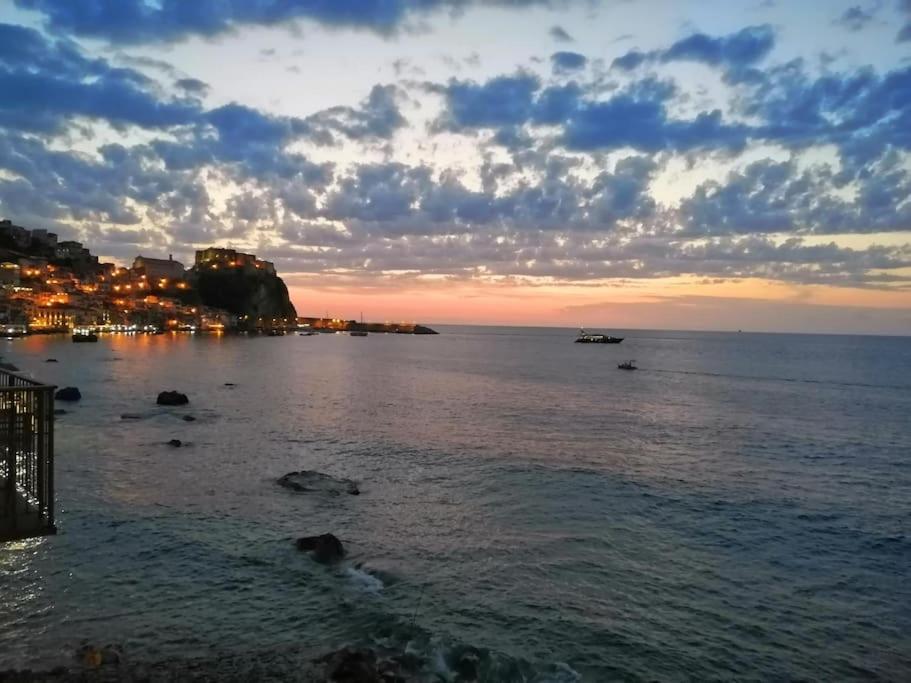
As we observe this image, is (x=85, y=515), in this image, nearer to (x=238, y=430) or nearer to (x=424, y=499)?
(x=424, y=499)

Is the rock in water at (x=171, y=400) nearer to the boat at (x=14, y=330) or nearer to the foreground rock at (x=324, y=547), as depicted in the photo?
the foreground rock at (x=324, y=547)

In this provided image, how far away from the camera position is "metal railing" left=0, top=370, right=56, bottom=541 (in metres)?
10.8

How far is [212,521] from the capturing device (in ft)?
77.3

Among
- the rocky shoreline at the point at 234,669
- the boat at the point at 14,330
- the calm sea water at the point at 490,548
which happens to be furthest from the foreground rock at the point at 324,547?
the boat at the point at 14,330

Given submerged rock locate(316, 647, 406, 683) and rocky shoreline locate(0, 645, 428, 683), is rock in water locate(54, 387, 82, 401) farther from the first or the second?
submerged rock locate(316, 647, 406, 683)

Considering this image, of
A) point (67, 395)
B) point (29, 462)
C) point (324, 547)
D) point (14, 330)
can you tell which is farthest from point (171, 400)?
point (14, 330)

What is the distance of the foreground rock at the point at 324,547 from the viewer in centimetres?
1998

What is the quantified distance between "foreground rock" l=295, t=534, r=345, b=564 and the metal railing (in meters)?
9.17

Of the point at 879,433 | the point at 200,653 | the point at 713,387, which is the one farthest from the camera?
the point at 713,387

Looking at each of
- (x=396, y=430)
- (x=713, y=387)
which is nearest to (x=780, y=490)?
(x=396, y=430)

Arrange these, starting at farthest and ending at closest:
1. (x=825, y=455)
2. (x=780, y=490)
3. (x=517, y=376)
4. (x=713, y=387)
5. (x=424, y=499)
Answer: (x=517, y=376) → (x=713, y=387) → (x=825, y=455) → (x=780, y=490) → (x=424, y=499)

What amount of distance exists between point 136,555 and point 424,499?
12.4 m

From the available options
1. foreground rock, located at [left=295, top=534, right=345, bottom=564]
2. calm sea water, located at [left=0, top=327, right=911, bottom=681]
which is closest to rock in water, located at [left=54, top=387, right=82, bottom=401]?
calm sea water, located at [left=0, top=327, right=911, bottom=681]

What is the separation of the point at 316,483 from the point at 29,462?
17004 mm
